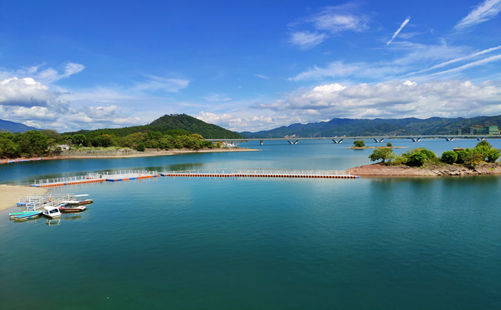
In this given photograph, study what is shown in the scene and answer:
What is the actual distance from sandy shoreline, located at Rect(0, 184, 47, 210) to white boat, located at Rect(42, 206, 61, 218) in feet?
29.9

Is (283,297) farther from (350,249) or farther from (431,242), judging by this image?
(431,242)

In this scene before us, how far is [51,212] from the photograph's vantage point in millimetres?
36094

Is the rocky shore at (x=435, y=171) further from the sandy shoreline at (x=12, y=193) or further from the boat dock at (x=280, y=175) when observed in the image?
the sandy shoreline at (x=12, y=193)

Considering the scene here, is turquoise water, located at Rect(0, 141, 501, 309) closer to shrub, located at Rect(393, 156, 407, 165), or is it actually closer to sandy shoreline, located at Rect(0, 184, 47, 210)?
sandy shoreline, located at Rect(0, 184, 47, 210)

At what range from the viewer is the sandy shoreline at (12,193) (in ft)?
138

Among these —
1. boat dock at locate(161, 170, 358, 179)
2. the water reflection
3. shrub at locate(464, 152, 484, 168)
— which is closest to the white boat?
the water reflection

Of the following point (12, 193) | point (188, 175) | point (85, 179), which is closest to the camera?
point (12, 193)

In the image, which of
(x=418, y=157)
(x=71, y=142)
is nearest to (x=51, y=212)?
(x=418, y=157)

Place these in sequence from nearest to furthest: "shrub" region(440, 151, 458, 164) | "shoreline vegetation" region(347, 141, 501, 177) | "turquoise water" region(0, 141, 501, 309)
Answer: "turquoise water" region(0, 141, 501, 309), "shoreline vegetation" region(347, 141, 501, 177), "shrub" region(440, 151, 458, 164)

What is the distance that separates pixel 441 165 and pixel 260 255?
207 feet

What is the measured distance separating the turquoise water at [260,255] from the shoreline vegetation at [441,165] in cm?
2436

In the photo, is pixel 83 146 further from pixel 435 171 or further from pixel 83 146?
pixel 435 171

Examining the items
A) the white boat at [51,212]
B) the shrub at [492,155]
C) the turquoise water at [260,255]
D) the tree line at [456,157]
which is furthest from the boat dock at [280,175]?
the white boat at [51,212]

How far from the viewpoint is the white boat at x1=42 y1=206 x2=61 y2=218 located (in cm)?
3572
